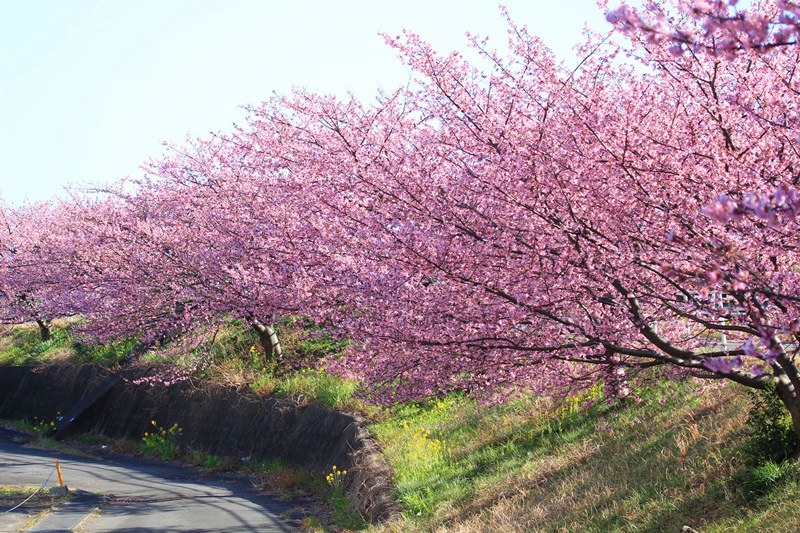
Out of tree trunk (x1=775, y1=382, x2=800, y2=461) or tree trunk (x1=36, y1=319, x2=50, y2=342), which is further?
tree trunk (x1=36, y1=319, x2=50, y2=342)

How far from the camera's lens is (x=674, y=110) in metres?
7.18

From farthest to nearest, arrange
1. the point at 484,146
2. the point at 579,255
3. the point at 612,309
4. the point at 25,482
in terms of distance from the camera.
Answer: the point at 25,482
the point at 484,146
the point at 612,309
the point at 579,255

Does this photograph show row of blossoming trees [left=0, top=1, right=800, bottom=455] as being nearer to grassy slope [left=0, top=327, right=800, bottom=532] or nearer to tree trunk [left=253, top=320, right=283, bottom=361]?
grassy slope [left=0, top=327, right=800, bottom=532]

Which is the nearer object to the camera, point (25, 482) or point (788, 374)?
point (788, 374)

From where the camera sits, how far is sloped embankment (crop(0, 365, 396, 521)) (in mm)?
14367

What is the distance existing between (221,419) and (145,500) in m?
4.61

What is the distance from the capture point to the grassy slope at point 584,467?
7301 mm

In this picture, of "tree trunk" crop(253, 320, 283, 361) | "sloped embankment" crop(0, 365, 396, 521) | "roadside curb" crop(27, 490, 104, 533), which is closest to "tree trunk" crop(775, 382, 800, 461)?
"sloped embankment" crop(0, 365, 396, 521)

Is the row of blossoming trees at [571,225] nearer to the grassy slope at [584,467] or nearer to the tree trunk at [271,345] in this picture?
the grassy slope at [584,467]

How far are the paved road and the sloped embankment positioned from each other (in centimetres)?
107

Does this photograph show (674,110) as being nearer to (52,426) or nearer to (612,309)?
(612,309)

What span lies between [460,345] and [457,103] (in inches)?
87.6

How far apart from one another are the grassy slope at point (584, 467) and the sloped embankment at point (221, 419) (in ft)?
1.91

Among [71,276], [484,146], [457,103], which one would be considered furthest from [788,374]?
[71,276]
